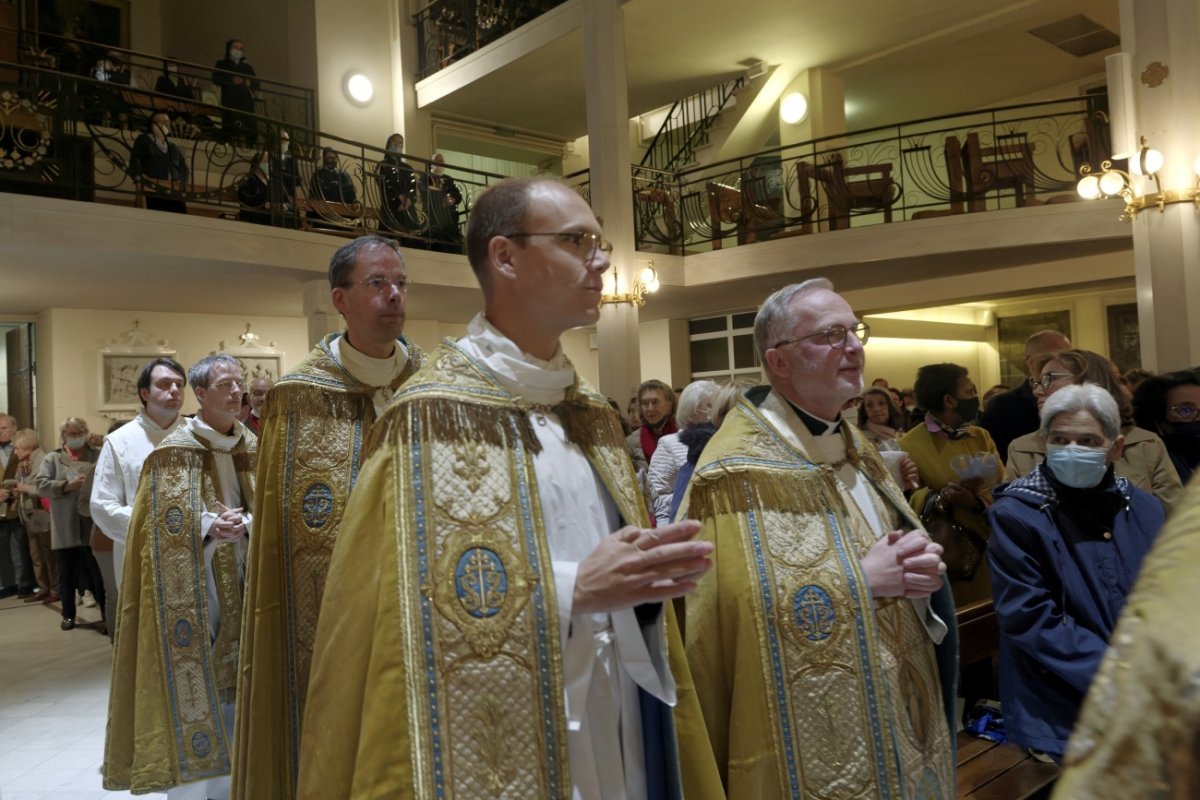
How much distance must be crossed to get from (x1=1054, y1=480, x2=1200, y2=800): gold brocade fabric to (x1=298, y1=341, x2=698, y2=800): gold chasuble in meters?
1.18

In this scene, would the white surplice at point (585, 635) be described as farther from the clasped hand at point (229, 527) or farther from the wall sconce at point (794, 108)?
the wall sconce at point (794, 108)

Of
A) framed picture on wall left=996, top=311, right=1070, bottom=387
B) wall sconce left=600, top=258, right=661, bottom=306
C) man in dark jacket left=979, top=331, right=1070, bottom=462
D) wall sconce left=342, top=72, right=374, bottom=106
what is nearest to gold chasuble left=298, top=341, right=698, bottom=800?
man in dark jacket left=979, top=331, right=1070, bottom=462

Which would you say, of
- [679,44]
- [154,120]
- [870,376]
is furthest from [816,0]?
[154,120]

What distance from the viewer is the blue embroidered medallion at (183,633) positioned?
4.09 meters

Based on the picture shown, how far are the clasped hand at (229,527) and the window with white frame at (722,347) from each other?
1231cm

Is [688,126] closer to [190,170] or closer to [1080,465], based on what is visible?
[190,170]

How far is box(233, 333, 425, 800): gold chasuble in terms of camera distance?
2568mm

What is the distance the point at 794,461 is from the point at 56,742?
15.8 feet

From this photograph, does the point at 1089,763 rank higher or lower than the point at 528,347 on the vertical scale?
lower

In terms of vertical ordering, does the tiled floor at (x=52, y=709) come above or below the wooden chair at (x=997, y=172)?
below

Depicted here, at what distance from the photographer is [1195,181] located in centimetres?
802

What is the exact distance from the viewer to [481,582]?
162 centimetres

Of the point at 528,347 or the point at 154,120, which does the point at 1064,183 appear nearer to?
the point at 154,120

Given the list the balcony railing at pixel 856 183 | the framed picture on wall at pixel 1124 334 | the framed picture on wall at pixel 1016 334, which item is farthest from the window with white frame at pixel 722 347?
the framed picture on wall at pixel 1124 334
